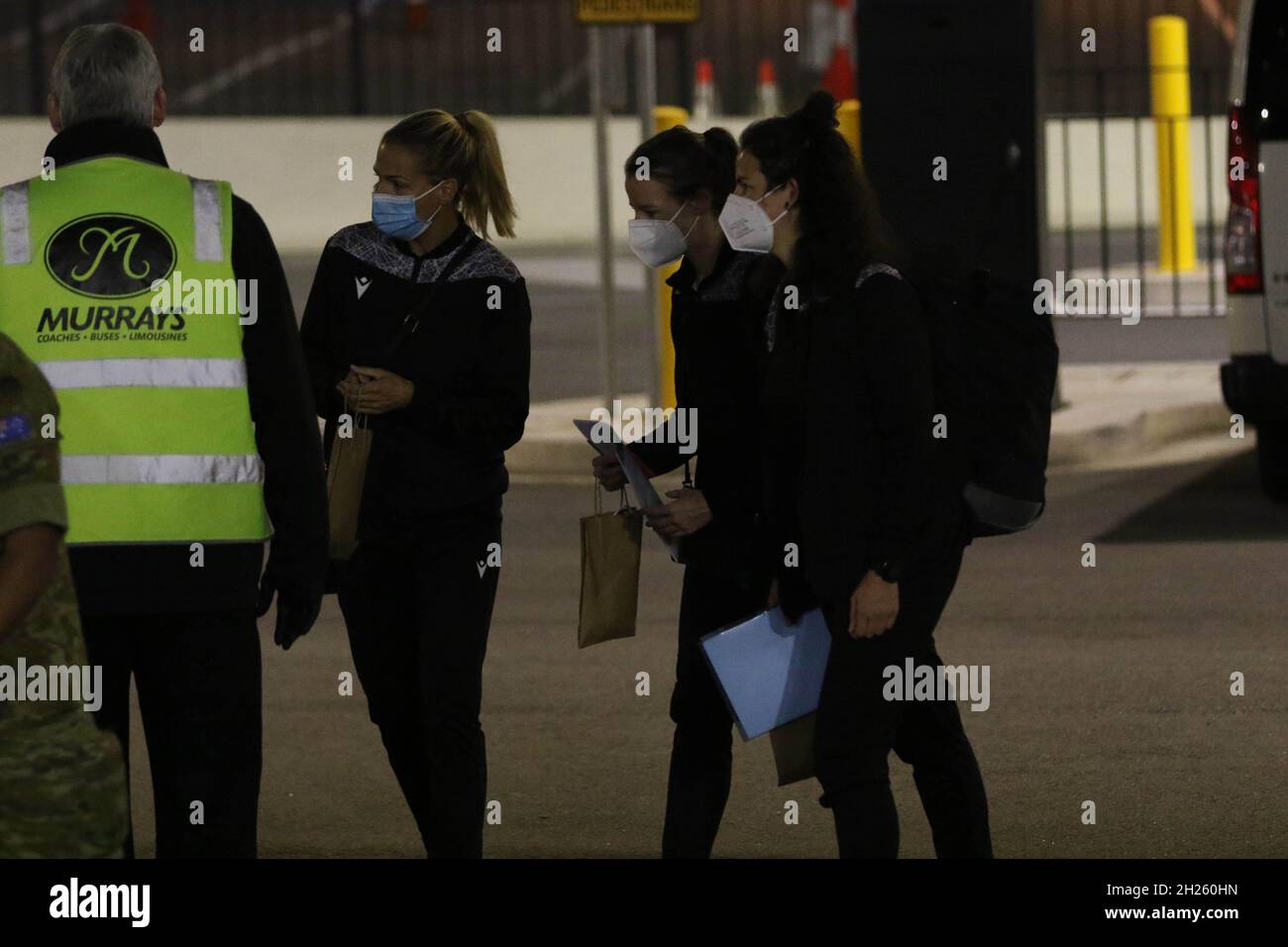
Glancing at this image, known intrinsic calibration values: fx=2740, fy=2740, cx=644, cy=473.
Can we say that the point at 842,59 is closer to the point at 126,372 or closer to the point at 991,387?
the point at 991,387

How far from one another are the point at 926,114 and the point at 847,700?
26.2 ft

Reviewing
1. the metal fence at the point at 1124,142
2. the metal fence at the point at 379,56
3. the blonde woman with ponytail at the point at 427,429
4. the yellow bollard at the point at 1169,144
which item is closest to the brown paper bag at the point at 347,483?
the blonde woman with ponytail at the point at 427,429

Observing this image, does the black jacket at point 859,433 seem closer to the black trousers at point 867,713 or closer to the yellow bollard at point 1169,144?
the black trousers at point 867,713

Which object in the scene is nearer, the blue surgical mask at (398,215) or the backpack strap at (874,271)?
the backpack strap at (874,271)

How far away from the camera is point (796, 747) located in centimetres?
528

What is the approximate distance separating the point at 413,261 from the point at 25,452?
2380mm

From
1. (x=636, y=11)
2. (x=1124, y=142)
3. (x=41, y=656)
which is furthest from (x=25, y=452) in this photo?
(x=1124, y=142)

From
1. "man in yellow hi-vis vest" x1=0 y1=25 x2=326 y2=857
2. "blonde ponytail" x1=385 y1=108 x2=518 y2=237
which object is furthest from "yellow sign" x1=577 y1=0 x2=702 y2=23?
"man in yellow hi-vis vest" x1=0 y1=25 x2=326 y2=857

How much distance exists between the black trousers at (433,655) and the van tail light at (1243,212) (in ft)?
18.9

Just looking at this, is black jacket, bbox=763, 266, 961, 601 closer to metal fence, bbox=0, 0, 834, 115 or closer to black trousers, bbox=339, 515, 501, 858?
black trousers, bbox=339, 515, 501, 858

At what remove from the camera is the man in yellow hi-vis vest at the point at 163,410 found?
438 cm

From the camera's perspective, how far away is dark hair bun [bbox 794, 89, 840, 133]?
5.10 metres

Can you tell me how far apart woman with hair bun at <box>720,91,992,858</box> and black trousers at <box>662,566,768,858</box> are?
0.31 metres

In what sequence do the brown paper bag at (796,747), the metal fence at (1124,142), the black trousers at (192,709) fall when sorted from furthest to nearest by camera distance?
the metal fence at (1124,142)
the brown paper bag at (796,747)
the black trousers at (192,709)
